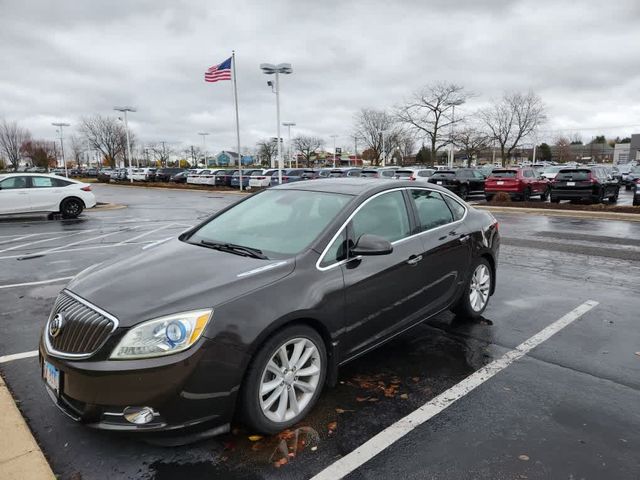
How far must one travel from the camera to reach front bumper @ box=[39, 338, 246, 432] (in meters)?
2.55

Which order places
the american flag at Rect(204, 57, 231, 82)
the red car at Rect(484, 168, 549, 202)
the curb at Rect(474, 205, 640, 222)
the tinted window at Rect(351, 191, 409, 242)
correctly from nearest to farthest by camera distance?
the tinted window at Rect(351, 191, 409, 242), the curb at Rect(474, 205, 640, 222), the red car at Rect(484, 168, 549, 202), the american flag at Rect(204, 57, 231, 82)

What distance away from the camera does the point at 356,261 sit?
3.49 metres

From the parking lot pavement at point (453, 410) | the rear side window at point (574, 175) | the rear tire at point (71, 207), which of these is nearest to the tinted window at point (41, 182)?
the rear tire at point (71, 207)

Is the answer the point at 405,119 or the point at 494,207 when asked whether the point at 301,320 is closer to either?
the point at 494,207

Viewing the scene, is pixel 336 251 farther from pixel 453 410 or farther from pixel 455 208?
pixel 455 208

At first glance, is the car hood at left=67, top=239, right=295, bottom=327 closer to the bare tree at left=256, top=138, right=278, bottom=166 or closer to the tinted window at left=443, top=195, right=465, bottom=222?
the tinted window at left=443, top=195, right=465, bottom=222

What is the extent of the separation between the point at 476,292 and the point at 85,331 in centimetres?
399

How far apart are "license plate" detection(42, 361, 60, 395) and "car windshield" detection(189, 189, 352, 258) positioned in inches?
56.6

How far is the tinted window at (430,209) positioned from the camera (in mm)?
4426

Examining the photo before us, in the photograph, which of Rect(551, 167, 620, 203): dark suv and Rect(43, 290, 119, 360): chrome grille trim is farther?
Rect(551, 167, 620, 203): dark suv

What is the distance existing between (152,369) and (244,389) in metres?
0.57

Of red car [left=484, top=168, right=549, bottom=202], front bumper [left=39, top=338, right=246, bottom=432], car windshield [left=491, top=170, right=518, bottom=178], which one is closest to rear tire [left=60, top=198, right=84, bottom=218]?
front bumper [left=39, top=338, right=246, bottom=432]

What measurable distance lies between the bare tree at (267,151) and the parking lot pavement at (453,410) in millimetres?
86360

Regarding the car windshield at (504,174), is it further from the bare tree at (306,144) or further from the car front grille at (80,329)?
the bare tree at (306,144)
